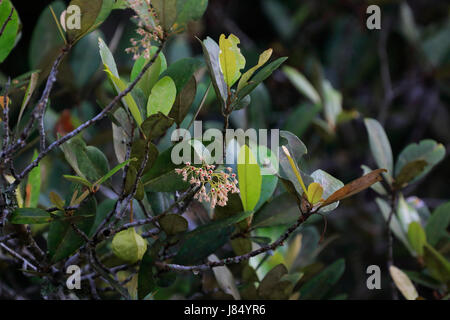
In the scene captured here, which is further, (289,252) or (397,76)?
(397,76)

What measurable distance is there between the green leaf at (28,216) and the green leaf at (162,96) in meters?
0.20

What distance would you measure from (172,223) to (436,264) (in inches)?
20.4

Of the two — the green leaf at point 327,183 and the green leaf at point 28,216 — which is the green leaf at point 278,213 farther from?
the green leaf at point 28,216

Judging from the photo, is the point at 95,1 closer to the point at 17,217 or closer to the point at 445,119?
the point at 17,217

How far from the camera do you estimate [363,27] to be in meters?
1.84

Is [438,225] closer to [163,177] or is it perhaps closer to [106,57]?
[163,177]

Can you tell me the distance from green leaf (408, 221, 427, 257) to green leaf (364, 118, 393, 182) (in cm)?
11

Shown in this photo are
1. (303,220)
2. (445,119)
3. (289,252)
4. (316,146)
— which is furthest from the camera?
(445,119)

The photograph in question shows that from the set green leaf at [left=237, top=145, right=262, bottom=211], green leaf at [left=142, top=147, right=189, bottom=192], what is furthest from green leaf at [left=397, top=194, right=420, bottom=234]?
green leaf at [left=142, top=147, right=189, bottom=192]

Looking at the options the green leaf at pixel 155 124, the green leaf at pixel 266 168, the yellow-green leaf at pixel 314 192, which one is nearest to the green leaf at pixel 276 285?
the green leaf at pixel 266 168

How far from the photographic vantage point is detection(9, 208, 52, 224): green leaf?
2.12 feet
